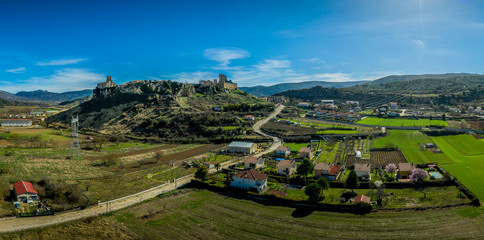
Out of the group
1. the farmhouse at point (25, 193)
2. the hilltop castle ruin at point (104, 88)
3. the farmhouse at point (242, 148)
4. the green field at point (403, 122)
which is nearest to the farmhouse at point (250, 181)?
the farmhouse at point (242, 148)

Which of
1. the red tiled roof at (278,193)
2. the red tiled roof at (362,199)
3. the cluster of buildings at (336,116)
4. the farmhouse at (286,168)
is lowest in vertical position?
the red tiled roof at (278,193)

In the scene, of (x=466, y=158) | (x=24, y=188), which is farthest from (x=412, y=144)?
(x=24, y=188)

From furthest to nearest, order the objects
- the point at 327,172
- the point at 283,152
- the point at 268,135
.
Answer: the point at 268,135
the point at 283,152
the point at 327,172

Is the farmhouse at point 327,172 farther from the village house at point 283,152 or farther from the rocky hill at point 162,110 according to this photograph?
the rocky hill at point 162,110

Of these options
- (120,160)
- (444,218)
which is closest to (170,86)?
(120,160)

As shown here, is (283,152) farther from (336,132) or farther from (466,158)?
(466,158)
